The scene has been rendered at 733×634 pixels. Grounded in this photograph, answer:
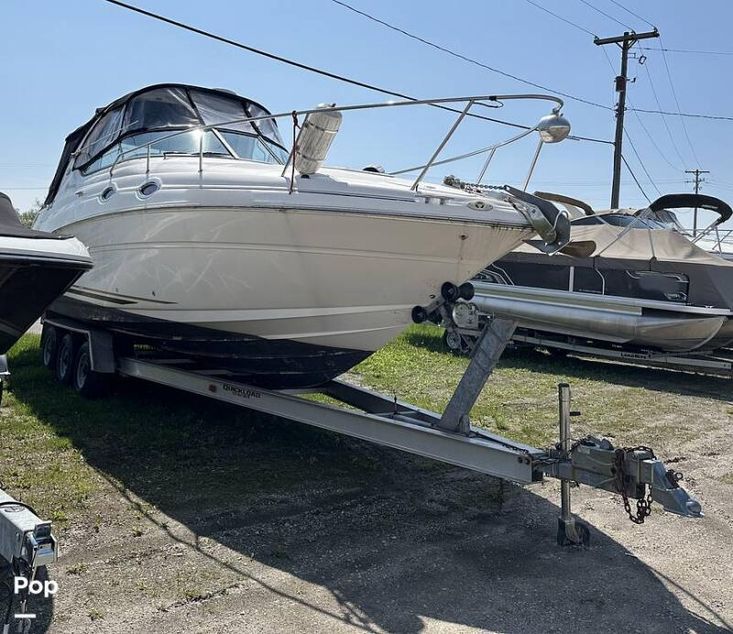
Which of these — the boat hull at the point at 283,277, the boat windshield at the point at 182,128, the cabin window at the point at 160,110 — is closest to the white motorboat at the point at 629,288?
the boat windshield at the point at 182,128

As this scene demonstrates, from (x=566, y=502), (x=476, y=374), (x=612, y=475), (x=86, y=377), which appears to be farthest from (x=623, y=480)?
(x=86, y=377)

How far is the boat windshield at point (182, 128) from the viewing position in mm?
6010

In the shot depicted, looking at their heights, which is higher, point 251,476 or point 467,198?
point 467,198

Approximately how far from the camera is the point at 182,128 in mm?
6285

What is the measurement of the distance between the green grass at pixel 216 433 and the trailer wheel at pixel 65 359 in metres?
0.14

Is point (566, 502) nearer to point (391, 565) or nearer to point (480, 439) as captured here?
point (480, 439)

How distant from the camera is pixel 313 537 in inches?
159

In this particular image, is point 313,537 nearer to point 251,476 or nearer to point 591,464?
point 251,476

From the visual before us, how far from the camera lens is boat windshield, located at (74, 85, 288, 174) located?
6010mm

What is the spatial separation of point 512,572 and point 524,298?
6.98 metres

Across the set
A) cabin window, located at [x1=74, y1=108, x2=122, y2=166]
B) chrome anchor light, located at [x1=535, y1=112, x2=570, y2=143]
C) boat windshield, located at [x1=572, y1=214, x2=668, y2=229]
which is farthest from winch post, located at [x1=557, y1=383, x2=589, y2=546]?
boat windshield, located at [x1=572, y1=214, x2=668, y2=229]

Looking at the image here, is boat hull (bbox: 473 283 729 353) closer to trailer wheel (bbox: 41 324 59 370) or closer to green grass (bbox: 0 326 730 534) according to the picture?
green grass (bbox: 0 326 730 534)

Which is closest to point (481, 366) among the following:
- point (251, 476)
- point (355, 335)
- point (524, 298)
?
point (355, 335)

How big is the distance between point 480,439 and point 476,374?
390mm
